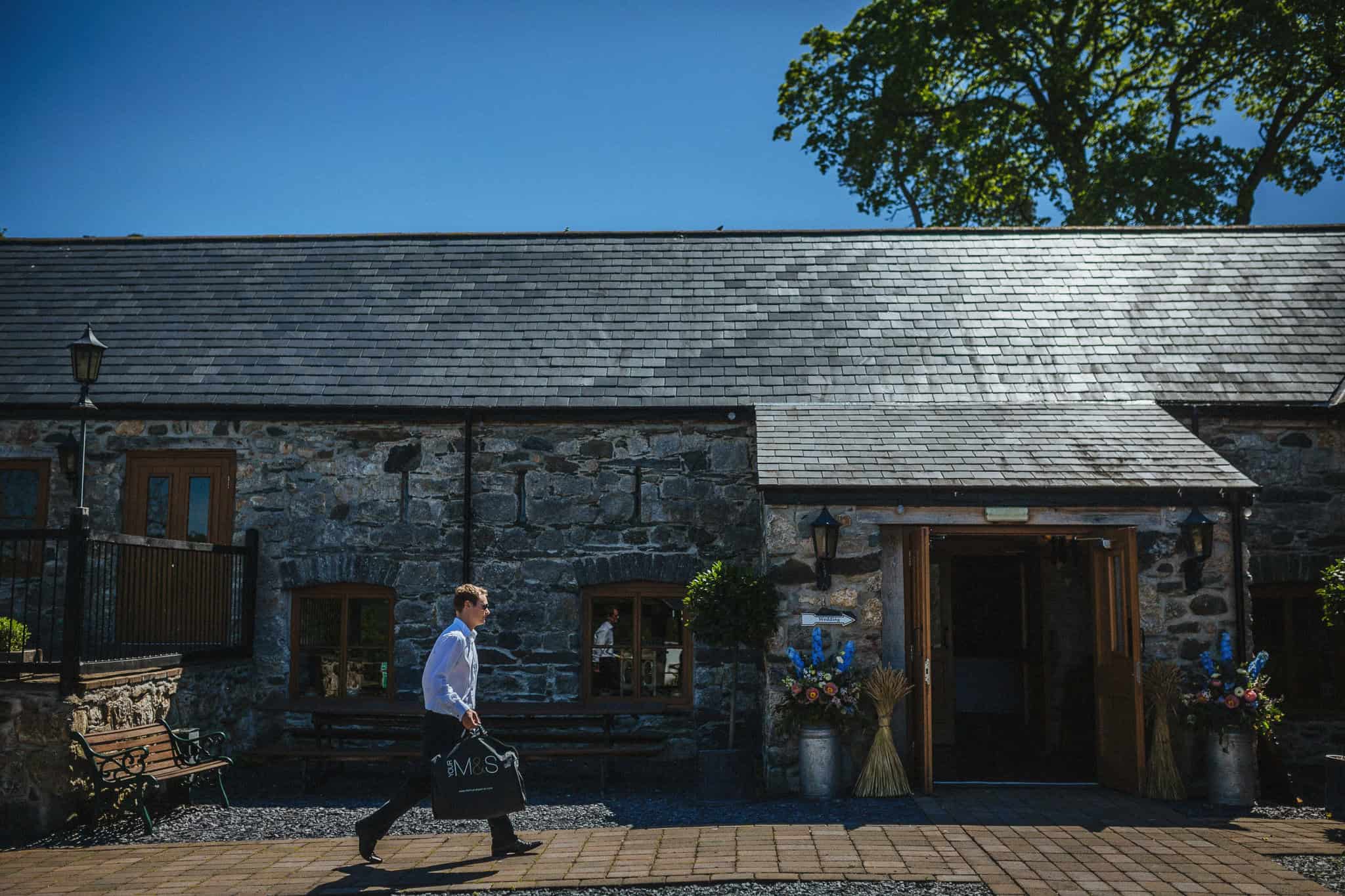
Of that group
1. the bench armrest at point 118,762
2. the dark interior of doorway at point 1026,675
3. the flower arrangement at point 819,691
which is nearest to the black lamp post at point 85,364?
the bench armrest at point 118,762

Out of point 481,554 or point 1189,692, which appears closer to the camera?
point 1189,692

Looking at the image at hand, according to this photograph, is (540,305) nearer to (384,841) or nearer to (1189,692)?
(384,841)

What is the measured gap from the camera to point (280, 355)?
11000 mm

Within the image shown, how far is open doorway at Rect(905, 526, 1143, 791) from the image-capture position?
331 inches

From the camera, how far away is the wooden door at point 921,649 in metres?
8.24

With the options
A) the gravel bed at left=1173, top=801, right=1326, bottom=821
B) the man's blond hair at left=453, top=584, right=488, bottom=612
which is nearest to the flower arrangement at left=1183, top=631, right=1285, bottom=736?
the gravel bed at left=1173, top=801, right=1326, bottom=821

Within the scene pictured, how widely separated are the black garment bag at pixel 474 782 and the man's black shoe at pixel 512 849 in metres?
0.29

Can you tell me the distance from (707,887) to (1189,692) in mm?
4620

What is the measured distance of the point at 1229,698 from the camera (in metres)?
7.81

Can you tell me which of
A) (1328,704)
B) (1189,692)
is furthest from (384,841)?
(1328,704)

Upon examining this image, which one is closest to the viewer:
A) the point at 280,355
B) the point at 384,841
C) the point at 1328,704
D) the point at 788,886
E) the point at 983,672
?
the point at 788,886

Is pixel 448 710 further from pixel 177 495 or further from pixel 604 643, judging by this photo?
pixel 177 495

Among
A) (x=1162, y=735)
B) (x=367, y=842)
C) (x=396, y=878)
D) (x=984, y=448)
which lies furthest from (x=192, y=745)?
(x=1162, y=735)

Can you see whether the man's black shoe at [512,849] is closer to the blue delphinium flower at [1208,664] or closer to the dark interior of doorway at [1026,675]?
the dark interior of doorway at [1026,675]
